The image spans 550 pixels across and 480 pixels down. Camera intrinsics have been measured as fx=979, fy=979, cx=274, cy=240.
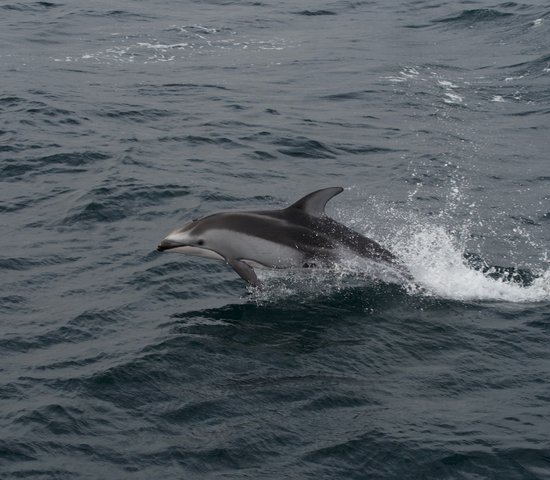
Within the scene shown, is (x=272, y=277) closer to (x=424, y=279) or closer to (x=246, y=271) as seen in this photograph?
(x=246, y=271)

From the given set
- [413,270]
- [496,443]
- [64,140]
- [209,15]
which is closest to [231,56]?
[209,15]

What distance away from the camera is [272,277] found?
571 inches

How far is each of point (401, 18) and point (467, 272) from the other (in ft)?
88.8

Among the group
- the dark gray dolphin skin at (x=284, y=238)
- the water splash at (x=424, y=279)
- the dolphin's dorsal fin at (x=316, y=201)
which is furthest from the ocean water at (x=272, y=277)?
the dolphin's dorsal fin at (x=316, y=201)

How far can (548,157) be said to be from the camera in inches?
857

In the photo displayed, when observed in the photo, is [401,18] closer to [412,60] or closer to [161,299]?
[412,60]

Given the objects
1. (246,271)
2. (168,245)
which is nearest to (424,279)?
(246,271)

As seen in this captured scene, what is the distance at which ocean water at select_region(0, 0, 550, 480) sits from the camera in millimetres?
10125

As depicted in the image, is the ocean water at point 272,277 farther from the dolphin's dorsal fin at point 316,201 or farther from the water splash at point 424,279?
the dolphin's dorsal fin at point 316,201

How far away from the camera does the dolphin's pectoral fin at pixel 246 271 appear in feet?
43.8

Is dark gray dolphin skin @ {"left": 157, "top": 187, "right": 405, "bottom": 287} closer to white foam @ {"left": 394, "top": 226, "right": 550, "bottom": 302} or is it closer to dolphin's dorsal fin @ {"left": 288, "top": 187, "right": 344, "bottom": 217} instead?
dolphin's dorsal fin @ {"left": 288, "top": 187, "right": 344, "bottom": 217}

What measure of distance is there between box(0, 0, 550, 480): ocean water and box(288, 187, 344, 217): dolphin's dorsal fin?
909 mm

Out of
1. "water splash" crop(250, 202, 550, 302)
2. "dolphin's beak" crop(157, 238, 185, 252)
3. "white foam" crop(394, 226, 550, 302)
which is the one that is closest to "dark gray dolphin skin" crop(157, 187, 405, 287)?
"water splash" crop(250, 202, 550, 302)

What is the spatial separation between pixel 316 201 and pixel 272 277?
4.72 ft
